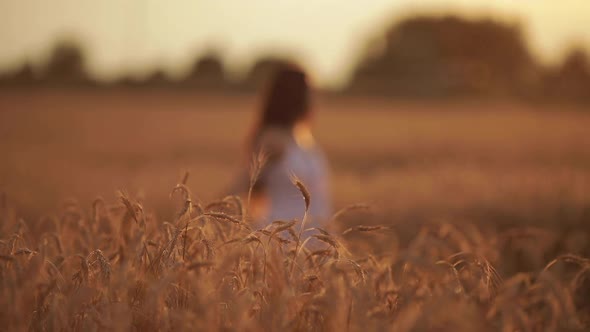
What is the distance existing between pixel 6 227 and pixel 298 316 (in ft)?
4.73

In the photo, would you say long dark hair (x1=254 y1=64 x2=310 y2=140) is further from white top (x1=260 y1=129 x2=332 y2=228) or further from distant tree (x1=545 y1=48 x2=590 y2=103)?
distant tree (x1=545 y1=48 x2=590 y2=103)

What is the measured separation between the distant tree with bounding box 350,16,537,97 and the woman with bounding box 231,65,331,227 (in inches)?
1205

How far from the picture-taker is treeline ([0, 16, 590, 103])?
34.9 m

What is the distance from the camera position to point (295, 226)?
4145 mm

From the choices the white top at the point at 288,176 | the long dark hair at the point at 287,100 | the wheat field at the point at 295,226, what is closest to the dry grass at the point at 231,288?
the wheat field at the point at 295,226

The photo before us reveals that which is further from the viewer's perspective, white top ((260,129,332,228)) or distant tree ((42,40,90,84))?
distant tree ((42,40,90,84))

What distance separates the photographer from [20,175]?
996 centimetres

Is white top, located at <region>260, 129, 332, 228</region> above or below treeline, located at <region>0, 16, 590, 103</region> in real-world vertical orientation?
above

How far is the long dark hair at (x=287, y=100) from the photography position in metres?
4.96

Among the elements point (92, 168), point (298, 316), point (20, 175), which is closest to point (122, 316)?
point (298, 316)

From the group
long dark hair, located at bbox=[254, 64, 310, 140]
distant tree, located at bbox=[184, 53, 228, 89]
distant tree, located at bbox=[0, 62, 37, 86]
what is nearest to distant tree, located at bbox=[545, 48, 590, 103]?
distant tree, located at bbox=[184, 53, 228, 89]

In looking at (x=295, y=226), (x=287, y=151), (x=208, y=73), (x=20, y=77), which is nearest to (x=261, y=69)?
(x=208, y=73)

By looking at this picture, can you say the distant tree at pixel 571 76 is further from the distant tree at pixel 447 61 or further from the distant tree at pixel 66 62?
the distant tree at pixel 66 62

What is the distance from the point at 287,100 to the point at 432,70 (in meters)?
36.5
